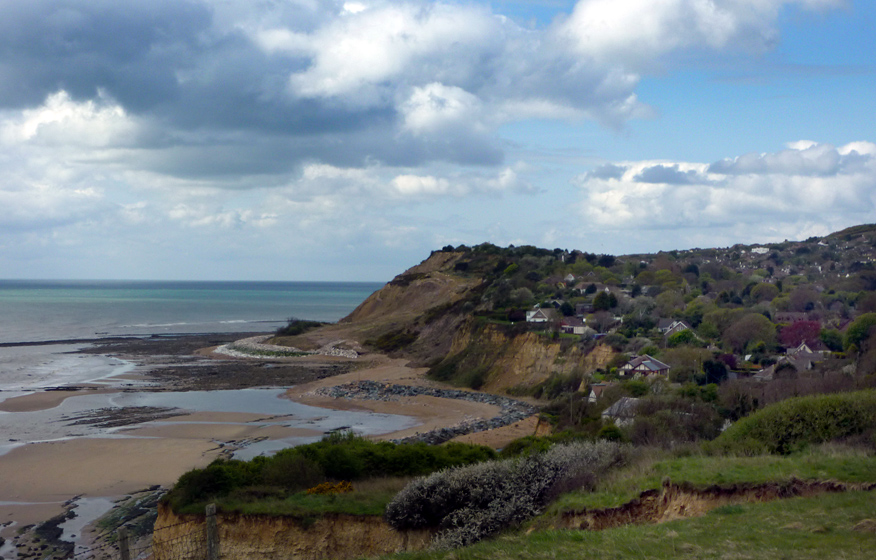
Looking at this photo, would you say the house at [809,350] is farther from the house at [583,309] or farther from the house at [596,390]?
the house at [583,309]

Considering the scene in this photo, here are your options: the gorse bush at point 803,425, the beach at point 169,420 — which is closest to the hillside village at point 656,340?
the gorse bush at point 803,425

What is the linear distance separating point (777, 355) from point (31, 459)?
132 feet

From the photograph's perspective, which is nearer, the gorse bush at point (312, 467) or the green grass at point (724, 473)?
the green grass at point (724, 473)

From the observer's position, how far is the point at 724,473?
433 inches

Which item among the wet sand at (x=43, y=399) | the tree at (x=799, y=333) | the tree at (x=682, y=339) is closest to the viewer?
the wet sand at (x=43, y=399)

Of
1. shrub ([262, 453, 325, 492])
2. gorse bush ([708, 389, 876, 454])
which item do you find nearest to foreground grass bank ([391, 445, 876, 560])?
gorse bush ([708, 389, 876, 454])

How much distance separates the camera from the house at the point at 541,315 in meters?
57.9

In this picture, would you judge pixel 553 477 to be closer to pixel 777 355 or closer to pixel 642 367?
pixel 642 367

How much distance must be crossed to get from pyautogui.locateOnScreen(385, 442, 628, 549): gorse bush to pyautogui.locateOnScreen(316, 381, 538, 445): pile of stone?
62.6 ft

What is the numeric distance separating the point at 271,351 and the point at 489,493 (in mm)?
64599

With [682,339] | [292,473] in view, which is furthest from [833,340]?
[292,473]

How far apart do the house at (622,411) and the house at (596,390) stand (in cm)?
544

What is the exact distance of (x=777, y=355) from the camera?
140 ft

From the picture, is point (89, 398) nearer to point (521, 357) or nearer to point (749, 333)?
point (521, 357)
